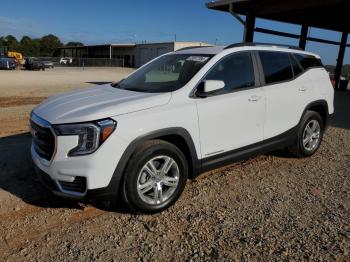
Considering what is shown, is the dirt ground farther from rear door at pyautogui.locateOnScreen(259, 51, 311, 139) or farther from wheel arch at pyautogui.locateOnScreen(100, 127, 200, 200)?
rear door at pyautogui.locateOnScreen(259, 51, 311, 139)

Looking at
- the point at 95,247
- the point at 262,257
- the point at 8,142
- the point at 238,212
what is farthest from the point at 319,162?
the point at 8,142

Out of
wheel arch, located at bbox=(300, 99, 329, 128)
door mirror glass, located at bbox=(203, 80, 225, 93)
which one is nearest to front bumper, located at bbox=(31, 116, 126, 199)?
door mirror glass, located at bbox=(203, 80, 225, 93)

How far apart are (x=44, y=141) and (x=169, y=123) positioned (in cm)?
129

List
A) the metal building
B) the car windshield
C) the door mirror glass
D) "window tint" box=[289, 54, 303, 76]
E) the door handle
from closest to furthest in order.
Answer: the door mirror glass
the car windshield
the door handle
"window tint" box=[289, 54, 303, 76]
the metal building

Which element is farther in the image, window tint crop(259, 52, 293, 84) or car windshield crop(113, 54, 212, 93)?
window tint crop(259, 52, 293, 84)

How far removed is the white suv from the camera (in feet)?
11.4

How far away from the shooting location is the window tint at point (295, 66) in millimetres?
5562

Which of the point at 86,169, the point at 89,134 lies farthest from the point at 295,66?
the point at 86,169

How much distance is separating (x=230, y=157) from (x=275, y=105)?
1.10m

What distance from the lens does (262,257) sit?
10.6 feet

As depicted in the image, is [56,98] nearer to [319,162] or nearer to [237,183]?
[237,183]

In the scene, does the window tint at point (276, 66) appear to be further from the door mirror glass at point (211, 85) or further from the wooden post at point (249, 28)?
the wooden post at point (249, 28)

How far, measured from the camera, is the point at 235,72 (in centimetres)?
469

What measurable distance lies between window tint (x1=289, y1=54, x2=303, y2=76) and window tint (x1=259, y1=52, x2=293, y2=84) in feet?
0.30
